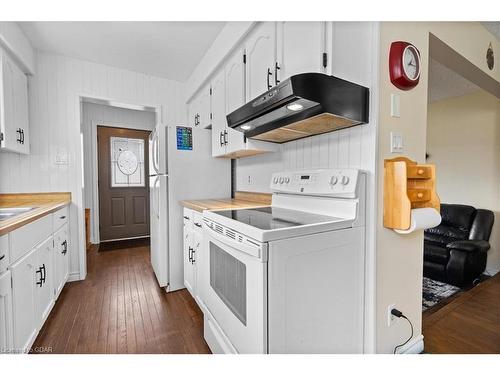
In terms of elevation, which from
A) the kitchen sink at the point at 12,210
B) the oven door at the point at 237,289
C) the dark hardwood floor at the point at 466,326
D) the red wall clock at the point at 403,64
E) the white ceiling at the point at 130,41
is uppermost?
the white ceiling at the point at 130,41

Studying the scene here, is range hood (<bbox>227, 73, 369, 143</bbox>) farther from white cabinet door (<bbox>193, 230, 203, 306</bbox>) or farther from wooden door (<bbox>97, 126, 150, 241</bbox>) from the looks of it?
wooden door (<bbox>97, 126, 150, 241</bbox>)

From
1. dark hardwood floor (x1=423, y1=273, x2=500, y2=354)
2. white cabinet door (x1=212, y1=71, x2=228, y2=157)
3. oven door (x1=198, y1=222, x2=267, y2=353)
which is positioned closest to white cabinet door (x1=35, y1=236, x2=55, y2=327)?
oven door (x1=198, y1=222, x2=267, y2=353)

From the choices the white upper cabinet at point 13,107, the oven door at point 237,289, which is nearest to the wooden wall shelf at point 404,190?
the oven door at point 237,289

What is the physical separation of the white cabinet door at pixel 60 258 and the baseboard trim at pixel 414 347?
2.59m

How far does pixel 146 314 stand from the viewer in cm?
189

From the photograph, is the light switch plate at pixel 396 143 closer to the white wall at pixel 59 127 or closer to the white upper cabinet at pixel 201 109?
the white upper cabinet at pixel 201 109

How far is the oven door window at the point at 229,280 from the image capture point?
1.10 meters

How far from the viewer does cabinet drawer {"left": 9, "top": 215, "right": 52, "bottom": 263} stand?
1.24m

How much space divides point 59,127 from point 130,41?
121cm

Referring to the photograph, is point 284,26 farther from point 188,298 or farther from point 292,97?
point 188,298

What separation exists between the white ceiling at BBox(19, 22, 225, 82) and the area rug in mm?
3137

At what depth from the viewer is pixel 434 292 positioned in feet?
7.91

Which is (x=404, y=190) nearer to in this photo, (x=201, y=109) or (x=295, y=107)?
(x=295, y=107)
